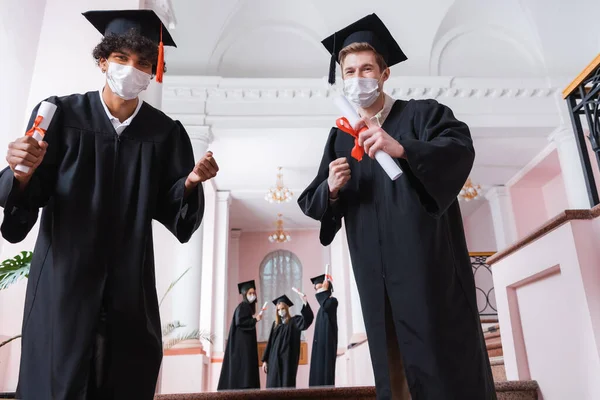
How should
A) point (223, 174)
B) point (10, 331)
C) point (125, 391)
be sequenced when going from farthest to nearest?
point (223, 174)
point (10, 331)
point (125, 391)

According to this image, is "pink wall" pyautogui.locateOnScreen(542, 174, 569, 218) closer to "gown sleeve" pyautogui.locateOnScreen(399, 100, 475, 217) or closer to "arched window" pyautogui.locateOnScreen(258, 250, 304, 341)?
"arched window" pyautogui.locateOnScreen(258, 250, 304, 341)

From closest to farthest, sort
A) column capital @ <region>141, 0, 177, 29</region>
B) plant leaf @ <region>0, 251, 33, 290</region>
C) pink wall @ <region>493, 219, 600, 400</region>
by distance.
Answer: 1. plant leaf @ <region>0, 251, 33, 290</region>
2. pink wall @ <region>493, 219, 600, 400</region>
3. column capital @ <region>141, 0, 177, 29</region>

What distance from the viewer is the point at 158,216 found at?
6.25 ft

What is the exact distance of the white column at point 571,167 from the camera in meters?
9.31

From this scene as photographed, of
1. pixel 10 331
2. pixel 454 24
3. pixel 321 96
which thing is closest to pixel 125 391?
pixel 10 331

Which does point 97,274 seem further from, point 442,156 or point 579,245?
point 579,245

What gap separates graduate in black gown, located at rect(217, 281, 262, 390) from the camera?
8617 millimetres

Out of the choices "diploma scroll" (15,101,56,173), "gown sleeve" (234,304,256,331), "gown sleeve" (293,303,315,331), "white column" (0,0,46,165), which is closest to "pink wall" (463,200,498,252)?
"gown sleeve" (293,303,315,331)

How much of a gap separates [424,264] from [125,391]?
3.35 feet

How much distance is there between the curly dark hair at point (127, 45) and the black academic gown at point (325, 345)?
7731 mm

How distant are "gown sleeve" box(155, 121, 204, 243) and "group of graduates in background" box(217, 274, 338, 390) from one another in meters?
7.20

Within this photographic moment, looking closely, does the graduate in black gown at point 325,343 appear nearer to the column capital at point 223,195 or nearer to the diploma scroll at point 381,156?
the column capital at point 223,195

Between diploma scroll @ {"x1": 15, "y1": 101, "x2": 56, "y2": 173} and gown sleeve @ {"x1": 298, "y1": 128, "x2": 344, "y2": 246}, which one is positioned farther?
gown sleeve @ {"x1": 298, "y1": 128, "x2": 344, "y2": 246}

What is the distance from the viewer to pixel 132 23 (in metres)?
1.97
